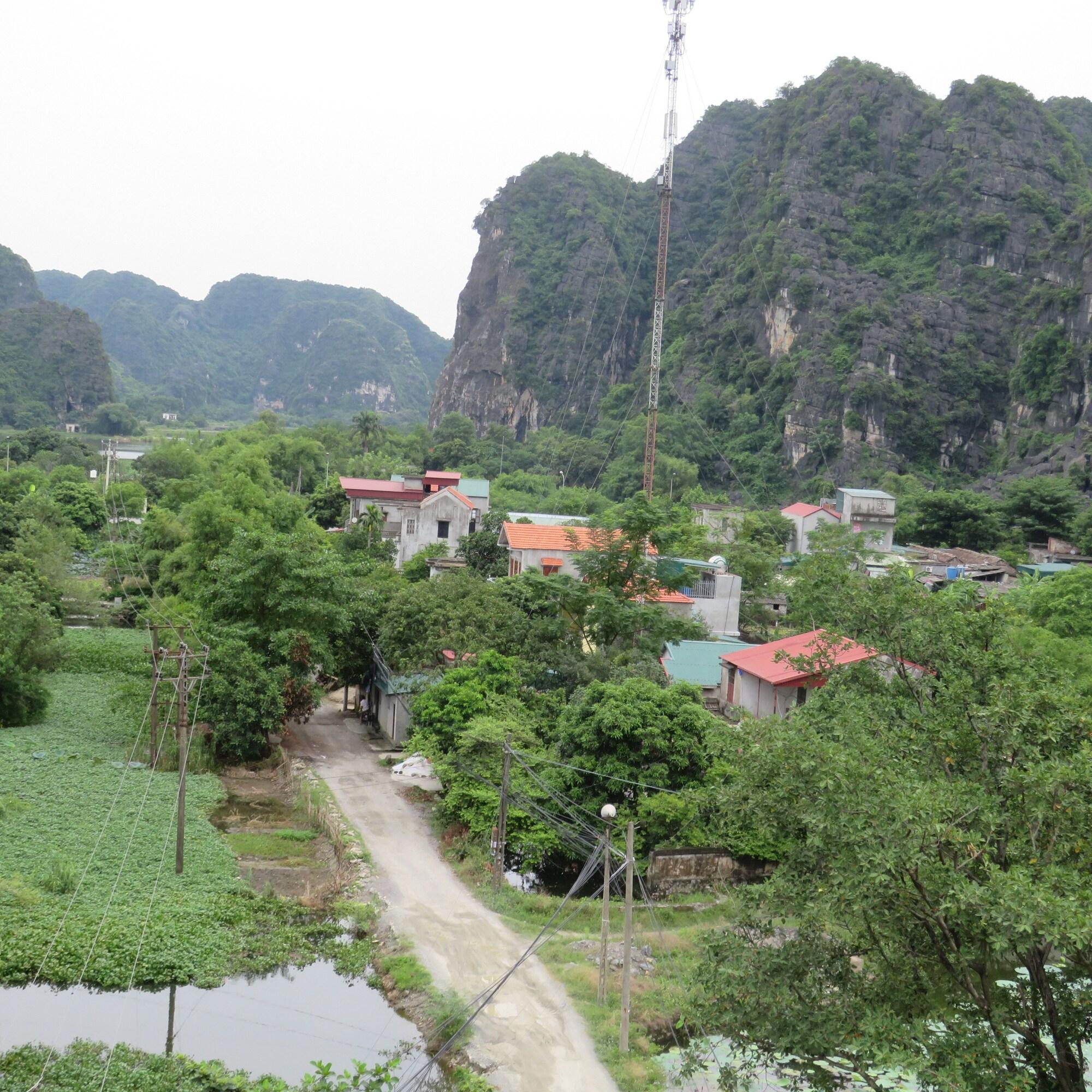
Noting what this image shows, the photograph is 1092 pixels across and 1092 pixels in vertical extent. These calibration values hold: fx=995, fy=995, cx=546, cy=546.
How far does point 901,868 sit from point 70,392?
128 metres

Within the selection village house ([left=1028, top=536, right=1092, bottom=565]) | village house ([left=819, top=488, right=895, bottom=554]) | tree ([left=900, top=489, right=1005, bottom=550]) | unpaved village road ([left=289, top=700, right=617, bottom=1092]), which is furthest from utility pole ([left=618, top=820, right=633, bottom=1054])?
tree ([left=900, top=489, right=1005, bottom=550])

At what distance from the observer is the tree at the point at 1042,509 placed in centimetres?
5572

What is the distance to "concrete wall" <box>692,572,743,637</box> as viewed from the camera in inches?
1314

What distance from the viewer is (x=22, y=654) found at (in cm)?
2567

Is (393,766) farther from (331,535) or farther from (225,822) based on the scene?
(331,535)

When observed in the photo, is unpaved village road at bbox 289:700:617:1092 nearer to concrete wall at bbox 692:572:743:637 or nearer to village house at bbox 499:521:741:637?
village house at bbox 499:521:741:637

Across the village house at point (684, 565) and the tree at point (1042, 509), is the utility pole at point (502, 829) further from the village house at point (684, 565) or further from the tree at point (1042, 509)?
the tree at point (1042, 509)

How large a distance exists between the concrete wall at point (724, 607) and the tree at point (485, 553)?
7758 millimetres

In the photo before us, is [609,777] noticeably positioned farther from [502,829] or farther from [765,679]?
[765,679]

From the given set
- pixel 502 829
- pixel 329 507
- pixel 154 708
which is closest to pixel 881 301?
pixel 329 507

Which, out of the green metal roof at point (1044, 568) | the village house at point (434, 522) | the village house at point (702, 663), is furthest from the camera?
the green metal roof at point (1044, 568)

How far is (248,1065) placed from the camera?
11.7 metres

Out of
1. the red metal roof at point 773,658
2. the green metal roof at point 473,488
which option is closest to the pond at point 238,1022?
the red metal roof at point 773,658

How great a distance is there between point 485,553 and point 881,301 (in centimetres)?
5549
